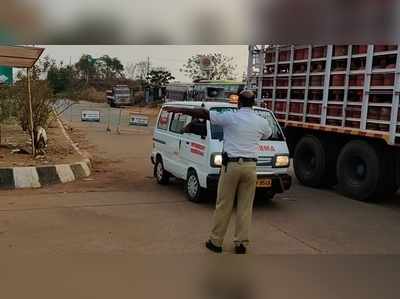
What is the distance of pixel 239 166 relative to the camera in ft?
16.8

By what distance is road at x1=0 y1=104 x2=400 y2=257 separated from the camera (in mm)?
5250

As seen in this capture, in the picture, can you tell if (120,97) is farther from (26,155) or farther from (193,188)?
(193,188)

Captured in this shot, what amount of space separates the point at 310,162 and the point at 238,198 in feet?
16.1

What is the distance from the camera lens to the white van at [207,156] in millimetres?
7230

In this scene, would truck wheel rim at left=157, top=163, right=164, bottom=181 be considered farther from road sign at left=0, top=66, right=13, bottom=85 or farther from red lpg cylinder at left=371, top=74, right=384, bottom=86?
road sign at left=0, top=66, right=13, bottom=85

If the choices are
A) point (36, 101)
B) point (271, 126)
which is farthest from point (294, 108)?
point (36, 101)

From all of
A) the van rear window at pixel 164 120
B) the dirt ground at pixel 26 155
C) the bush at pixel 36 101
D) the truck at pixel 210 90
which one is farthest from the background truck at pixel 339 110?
the truck at pixel 210 90

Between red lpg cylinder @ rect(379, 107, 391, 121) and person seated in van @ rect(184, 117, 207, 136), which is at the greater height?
red lpg cylinder @ rect(379, 107, 391, 121)

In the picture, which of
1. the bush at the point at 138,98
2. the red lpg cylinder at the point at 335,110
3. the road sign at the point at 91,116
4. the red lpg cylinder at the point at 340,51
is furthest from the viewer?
the bush at the point at 138,98

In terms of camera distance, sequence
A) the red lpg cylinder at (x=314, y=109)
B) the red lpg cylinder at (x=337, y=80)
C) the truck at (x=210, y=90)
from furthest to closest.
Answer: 1. the truck at (x=210, y=90)
2. the red lpg cylinder at (x=314, y=109)
3. the red lpg cylinder at (x=337, y=80)

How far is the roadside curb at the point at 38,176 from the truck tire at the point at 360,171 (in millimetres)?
4788

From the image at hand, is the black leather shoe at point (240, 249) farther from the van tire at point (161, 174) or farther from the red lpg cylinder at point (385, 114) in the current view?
the van tire at point (161, 174)

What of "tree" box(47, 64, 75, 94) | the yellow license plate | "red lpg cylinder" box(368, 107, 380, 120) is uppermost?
"tree" box(47, 64, 75, 94)

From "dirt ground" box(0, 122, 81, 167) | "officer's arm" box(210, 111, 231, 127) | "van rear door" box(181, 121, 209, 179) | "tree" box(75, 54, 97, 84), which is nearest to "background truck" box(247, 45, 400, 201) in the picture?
"van rear door" box(181, 121, 209, 179)
